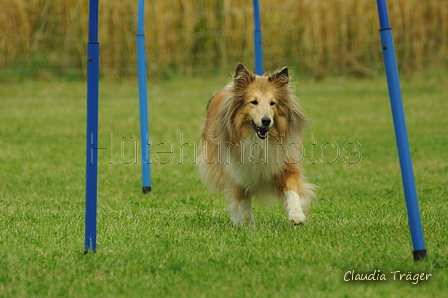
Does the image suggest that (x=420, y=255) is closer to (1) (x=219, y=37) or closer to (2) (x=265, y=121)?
(2) (x=265, y=121)

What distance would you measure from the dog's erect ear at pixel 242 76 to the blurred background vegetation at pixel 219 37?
1272 centimetres

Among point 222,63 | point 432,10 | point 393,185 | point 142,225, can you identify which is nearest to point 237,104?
point 142,225

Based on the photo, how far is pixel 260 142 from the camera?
Result: 6.07m

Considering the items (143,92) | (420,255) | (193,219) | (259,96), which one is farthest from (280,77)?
(143,92)

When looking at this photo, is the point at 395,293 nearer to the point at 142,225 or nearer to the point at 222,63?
the point at 142,225

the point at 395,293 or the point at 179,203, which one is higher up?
the point at 179,203

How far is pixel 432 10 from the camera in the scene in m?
18.9

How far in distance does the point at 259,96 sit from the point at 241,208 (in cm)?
99

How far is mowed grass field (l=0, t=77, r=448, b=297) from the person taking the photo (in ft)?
13.7

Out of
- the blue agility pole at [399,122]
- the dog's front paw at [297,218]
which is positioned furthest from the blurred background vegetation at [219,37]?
the blue agility pole at [399,122]

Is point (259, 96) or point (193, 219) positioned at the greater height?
point (259, 96)

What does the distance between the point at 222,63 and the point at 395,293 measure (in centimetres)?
1521

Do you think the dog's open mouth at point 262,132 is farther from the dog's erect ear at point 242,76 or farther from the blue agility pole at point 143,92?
the blue agility pole at point 143,92

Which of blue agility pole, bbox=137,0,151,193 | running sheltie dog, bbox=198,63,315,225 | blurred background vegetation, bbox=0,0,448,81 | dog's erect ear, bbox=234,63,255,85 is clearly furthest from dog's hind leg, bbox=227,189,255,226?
blurred background vegetation, bbox=0,0,448,81
